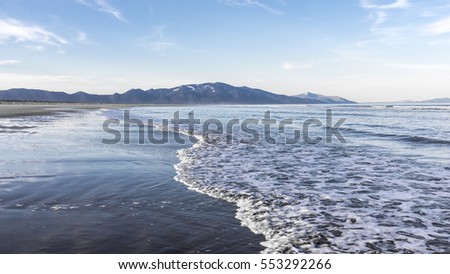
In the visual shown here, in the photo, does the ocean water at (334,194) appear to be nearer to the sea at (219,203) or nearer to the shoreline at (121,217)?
the sea at (219,203)

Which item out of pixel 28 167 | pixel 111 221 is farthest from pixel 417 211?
pixel 28 167

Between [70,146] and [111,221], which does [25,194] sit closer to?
[111,221]

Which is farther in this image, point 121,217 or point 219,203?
point 219,203

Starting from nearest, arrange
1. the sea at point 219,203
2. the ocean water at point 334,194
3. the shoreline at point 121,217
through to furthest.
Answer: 1. the shoreline at point 121,217
2. the sea at point 219,203
3. the ocean water at point 334,194
